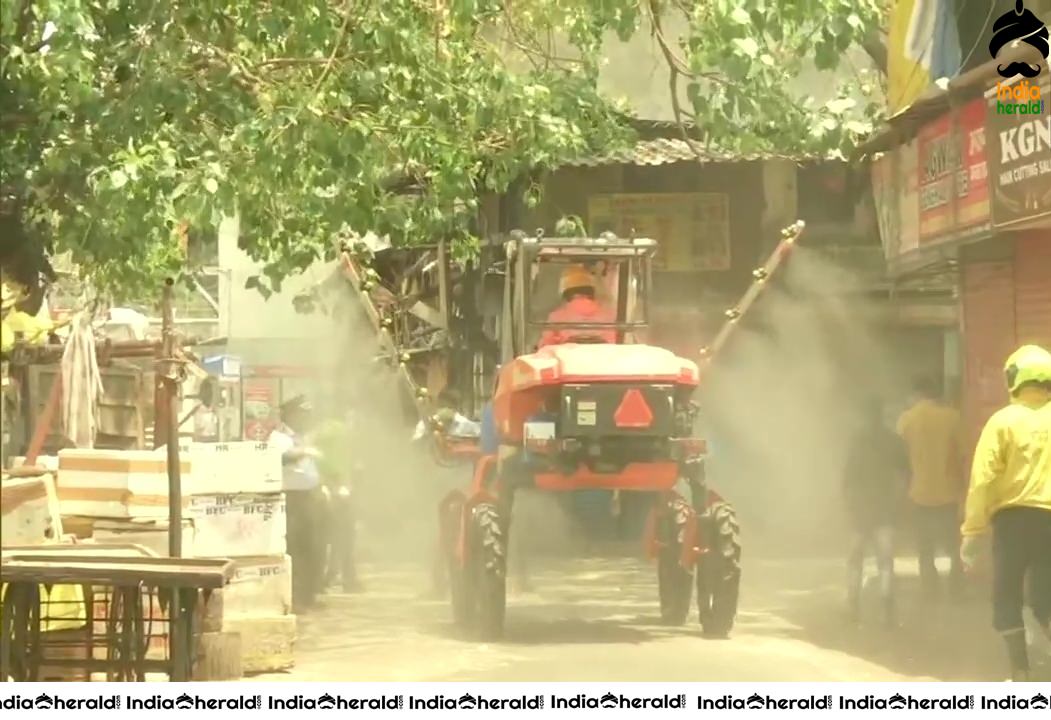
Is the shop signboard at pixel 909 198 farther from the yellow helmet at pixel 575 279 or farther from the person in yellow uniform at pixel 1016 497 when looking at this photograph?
the person in yellow uniform at pixel 1016 497

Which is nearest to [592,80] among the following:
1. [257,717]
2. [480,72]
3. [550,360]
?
[480,72]

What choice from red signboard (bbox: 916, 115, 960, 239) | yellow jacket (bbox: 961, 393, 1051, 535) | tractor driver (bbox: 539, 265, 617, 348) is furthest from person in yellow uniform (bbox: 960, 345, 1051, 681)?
red signboard (bbox: 916, 115, 960, 239)

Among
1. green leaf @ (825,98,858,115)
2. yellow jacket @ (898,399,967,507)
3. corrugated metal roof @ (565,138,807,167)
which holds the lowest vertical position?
yellow jacket @ (898,399,967,507)

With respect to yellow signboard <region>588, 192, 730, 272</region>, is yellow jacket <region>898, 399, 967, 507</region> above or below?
below

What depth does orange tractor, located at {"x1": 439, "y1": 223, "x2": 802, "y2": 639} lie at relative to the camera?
8766 mm

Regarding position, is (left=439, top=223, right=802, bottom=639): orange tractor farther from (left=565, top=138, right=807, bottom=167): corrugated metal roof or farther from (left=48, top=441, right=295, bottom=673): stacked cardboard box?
(left=565, top=138, right=807, bottom=167): corrugated metal roof

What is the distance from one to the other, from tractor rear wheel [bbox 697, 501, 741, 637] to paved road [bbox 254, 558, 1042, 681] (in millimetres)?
124

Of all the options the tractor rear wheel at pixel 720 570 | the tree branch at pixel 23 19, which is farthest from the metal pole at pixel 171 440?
the tractor rear wheel at pixel 720 570

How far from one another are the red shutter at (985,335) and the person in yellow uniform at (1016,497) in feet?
7.89

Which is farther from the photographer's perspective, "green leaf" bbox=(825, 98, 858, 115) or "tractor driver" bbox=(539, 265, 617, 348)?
"green leaf" bbox=(825, 98, 858, 115)

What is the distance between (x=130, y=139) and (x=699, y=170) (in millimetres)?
5511

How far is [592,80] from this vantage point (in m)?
9.69

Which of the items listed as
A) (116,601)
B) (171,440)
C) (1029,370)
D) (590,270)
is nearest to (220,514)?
(171,440)

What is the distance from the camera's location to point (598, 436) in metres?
8.75
